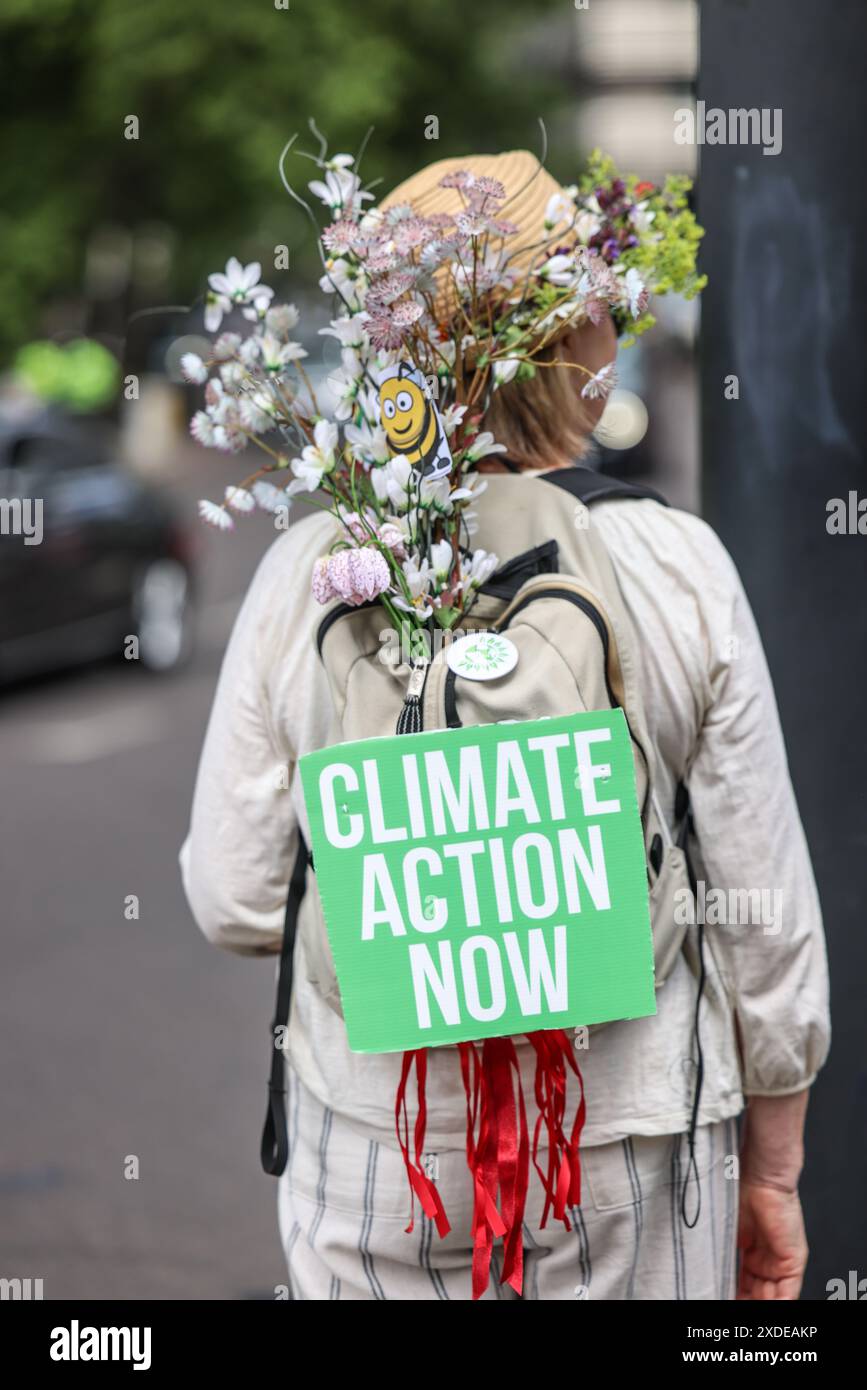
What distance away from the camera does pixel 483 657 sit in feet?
6.06

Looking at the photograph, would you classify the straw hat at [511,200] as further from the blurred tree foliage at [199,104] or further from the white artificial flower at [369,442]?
the blurred tree foliage at [199,104]

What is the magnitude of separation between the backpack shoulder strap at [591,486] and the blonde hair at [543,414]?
30 millimetres

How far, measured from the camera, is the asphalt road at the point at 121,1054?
4.21 metres

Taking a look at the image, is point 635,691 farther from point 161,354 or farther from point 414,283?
point 161,354

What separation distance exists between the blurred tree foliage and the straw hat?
68.5 ft

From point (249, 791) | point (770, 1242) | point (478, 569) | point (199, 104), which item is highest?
point (199, 104)

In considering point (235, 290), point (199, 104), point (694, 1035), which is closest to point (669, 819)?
point (694, 1035)

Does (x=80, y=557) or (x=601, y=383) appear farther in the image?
(x=80, y=557)

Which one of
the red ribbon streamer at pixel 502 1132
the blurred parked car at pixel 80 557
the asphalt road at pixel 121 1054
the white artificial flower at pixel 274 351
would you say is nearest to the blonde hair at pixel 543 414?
the white artificial flower at pixel 274 351

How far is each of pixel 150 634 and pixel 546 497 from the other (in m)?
9.44

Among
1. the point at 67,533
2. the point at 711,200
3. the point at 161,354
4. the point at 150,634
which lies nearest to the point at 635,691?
the point at 711,200

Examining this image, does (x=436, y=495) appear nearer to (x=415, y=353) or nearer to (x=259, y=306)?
(x=415, y=353)

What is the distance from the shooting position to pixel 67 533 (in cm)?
1040

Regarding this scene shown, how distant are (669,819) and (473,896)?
0.31m
